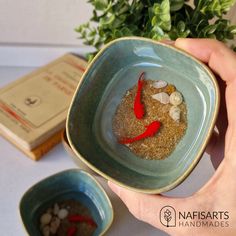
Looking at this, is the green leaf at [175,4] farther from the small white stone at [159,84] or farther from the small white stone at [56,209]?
the small white stone at [56,209]

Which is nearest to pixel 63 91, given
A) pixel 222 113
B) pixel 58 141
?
pixel 58 141

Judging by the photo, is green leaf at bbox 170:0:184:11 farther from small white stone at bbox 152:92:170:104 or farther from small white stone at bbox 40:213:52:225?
small white stone at bbox 40:213:52:225

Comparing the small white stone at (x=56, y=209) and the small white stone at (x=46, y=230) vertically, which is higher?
the small white stone at (x=56, y=209)

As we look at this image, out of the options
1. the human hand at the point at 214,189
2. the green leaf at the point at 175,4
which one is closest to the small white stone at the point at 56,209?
the human hand at the point at 214,189

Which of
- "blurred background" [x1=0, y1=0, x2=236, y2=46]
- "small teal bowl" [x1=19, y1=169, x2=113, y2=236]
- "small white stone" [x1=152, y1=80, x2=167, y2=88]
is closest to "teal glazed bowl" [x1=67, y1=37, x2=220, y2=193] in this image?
"small white stone" [x1=152, y1=80, x2=167, y2=88]

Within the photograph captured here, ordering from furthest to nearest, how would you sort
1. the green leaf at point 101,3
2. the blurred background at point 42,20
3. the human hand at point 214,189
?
the blurred background at point 42,20
the green leaf at point 101,3
the human hand at point 214,189

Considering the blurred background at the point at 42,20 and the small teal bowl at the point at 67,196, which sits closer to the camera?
the small teal bowl at the point at 67,196

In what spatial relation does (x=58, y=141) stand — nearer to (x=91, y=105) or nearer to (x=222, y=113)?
(x=91, y=105)
